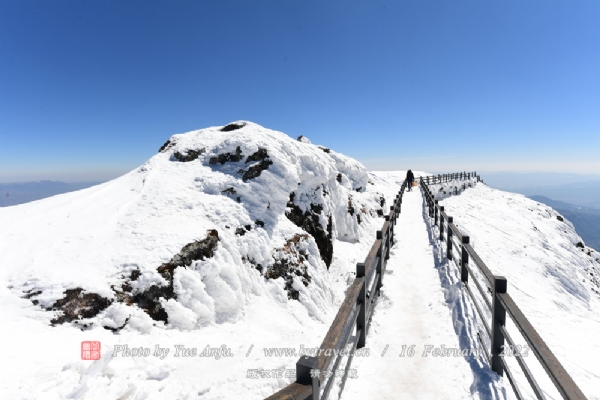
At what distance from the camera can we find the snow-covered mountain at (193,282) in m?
4.13

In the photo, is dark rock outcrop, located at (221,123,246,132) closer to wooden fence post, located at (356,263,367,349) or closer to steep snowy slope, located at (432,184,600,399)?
wooden fence post, located at (356,263,367,349)

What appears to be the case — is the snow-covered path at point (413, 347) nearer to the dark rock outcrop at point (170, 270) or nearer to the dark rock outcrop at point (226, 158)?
the dark rock outcrop at point (170, 270)

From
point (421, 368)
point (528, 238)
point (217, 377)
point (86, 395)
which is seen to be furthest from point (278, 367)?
point (528, 238)

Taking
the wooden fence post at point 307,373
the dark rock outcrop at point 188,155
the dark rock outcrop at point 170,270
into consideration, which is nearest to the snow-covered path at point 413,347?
the wooden fence post at point 307,373

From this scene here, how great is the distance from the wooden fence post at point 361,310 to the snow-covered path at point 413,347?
25 centimetres

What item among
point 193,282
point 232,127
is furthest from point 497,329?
→ point 232,127

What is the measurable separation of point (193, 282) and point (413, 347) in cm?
480

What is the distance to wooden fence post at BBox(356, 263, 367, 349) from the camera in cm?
441

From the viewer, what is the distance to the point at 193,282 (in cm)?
643

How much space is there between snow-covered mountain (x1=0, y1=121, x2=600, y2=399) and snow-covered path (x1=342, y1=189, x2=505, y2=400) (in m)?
0.08

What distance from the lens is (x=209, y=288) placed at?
263 inches

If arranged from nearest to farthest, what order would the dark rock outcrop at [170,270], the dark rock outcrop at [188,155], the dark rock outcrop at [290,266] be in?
1. the dark rock outcrop at [170,270]
2. the dark rock outcrop at [290,266]
3. the dark rock outcrop at [188,155]

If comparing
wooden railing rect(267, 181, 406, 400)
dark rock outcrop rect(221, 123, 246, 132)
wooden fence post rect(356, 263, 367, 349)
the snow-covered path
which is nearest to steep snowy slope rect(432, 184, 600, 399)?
the snow-covered path

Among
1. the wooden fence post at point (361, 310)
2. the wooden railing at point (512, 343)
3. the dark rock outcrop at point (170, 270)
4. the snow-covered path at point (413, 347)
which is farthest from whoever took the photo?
the dark rock outcrop at point (170, 270)
